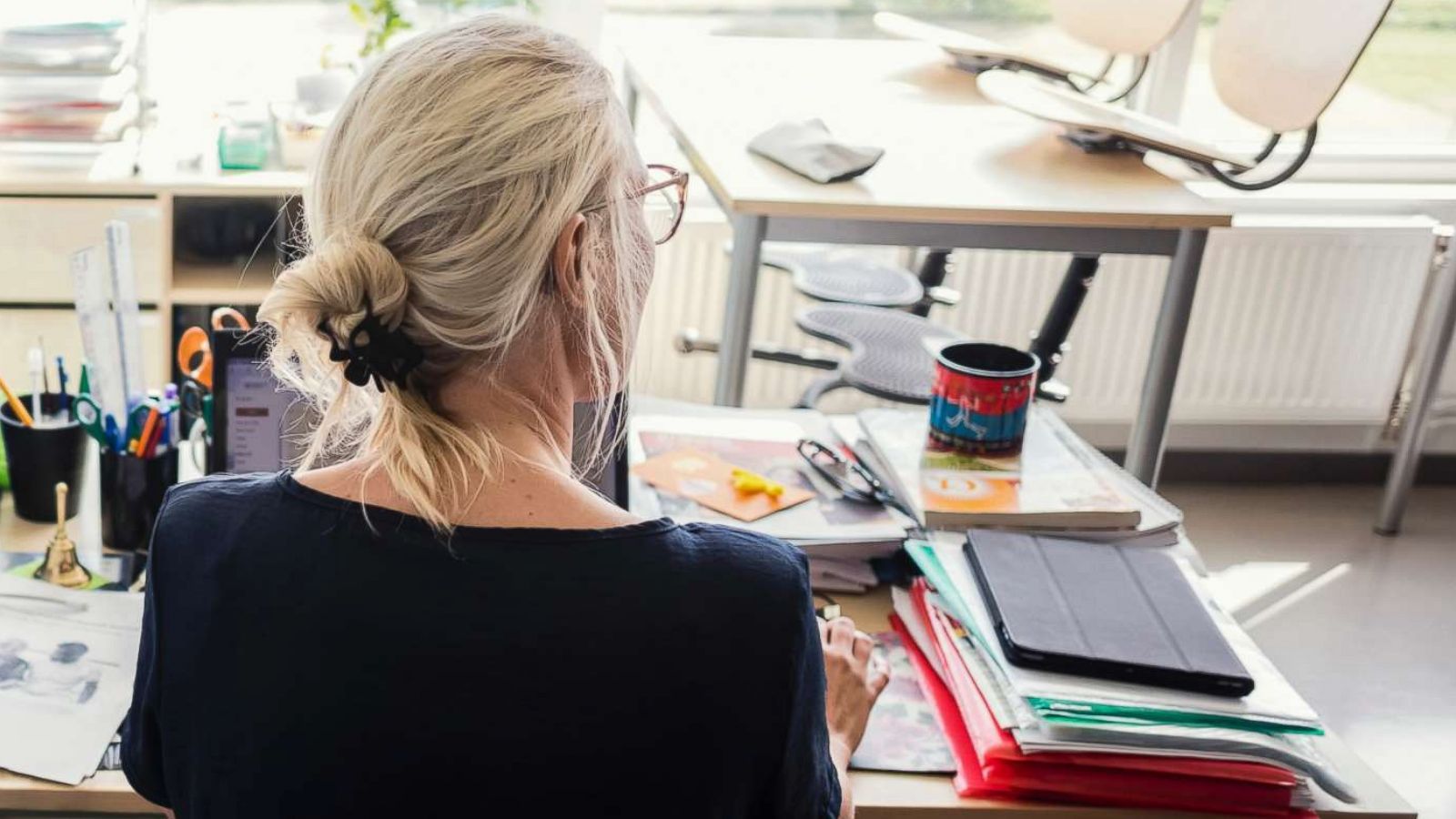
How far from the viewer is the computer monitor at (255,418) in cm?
147

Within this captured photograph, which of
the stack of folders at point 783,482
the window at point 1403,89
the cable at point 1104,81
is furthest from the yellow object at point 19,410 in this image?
the window at point 1403,89

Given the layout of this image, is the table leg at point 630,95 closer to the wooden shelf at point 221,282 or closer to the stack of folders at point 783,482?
the wooden shelf at point 221,282

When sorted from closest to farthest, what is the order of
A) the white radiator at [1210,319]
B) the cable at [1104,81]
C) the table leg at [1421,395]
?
the cable at [1104,81], the table leg at [1421,395], the white radiator at [1210,319]

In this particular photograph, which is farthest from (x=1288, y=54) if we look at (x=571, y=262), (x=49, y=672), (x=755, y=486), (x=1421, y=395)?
(x=49, y=672)

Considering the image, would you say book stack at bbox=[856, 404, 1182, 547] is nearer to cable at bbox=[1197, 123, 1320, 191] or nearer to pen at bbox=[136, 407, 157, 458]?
cable at bbox=[1197, 123, 1320, 191]

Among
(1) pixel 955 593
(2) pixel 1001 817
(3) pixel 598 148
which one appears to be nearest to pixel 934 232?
(1) pixel 955 593

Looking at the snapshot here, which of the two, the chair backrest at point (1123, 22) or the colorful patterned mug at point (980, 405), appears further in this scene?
the chair backrest at point (1123, 22)

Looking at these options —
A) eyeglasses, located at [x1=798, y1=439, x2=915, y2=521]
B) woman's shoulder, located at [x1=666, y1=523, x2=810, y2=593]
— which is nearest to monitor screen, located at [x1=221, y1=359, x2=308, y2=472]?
eyeglasses, located at [x1=798, y1=439, x2=915, y2=521]

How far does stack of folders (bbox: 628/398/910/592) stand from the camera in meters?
1.56

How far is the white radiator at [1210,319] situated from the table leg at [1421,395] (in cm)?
13

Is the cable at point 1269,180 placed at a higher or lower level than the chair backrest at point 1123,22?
lower

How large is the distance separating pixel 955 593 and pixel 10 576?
2.99 feet

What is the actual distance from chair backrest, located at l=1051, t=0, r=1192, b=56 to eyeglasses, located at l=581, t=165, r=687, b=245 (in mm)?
1745

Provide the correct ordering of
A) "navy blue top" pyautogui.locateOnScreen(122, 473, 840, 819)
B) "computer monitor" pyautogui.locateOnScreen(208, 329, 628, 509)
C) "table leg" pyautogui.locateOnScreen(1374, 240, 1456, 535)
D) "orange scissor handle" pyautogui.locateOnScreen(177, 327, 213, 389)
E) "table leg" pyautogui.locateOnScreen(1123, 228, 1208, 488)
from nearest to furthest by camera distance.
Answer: "navy blue top" pyautogui.locateOnScreen(122, 473, 840, 819)
"computer monitor" pyautogui.locateOnScreen(208, 329, 628, 509)
"orange scissor handle" pyautogui.locateOnScreen(177, 327, 213, 389)
"table leg" pyautogui.locateOnScreen(1123, 228, 1208, 488)
"table leg" pyautogui.locateOnScreen(1374, 240, 1456, 535)
